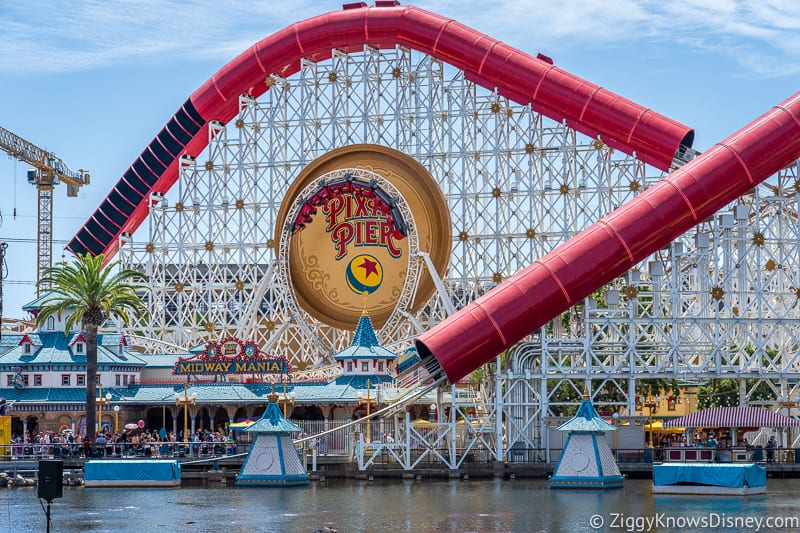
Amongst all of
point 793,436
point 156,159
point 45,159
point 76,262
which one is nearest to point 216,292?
A: point 156,159

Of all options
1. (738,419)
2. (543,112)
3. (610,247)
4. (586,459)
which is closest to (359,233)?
(543,112)

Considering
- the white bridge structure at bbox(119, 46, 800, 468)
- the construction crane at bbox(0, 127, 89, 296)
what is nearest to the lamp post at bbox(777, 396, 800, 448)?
the white bridge structure at bbox(119, 46, 800, 468)

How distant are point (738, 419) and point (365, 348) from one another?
757 inches

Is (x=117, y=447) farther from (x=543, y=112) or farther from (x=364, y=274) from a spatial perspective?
(x=543, y=112)

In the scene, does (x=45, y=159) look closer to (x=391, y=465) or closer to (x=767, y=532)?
(x=391, y=465)

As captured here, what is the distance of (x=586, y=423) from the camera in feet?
180

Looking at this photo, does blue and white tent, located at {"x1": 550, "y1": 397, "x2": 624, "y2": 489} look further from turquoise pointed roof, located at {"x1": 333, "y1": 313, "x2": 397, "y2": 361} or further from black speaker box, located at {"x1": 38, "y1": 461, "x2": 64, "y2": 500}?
black speaker box, located at {"x1": 38, "y1": 461, "x2": 64, "y2": 500}

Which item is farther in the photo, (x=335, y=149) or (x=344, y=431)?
(x=335, y=149)

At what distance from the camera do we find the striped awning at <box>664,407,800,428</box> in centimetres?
5925

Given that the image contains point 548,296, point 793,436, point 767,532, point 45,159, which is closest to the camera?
point 767,532

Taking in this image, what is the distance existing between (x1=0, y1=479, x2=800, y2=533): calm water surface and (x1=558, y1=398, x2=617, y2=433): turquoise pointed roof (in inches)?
92.0

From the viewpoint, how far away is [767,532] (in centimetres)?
4050

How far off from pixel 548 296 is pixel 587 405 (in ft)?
19.1

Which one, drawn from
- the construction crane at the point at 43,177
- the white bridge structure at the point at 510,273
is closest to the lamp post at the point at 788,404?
the white bridge structure at the point at 510,273
